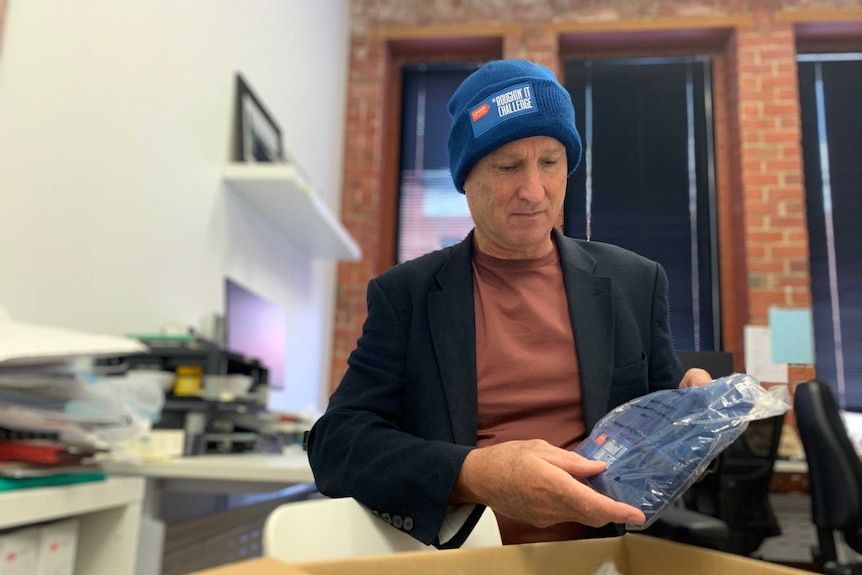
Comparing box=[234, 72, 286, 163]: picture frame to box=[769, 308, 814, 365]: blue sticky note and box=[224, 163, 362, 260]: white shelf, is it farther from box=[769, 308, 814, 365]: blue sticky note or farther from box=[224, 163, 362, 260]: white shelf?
box=[769, 308, 814, 365]: blue sticky note

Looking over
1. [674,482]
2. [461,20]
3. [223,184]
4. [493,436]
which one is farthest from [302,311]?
[674,482]

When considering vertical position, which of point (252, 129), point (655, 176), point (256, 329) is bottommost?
point (256, 329)

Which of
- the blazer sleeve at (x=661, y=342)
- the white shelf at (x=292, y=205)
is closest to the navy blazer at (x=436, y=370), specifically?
the blazer sleeve at (x=661, y=342)

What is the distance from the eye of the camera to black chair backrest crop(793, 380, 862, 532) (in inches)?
76.0

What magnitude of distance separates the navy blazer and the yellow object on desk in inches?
38.2

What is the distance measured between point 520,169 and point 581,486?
25 cm

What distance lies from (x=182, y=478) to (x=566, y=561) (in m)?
1.03

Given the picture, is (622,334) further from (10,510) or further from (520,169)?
(10,510)

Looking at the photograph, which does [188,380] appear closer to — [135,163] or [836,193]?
[135,163]

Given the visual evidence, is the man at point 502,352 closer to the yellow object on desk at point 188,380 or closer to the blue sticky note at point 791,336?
the blue sticky note at point 791,336

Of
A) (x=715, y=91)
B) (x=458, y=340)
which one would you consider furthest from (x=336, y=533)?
(x=715, y=91)

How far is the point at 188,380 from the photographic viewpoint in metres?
1.55

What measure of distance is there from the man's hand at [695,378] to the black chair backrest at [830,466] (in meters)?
1.66

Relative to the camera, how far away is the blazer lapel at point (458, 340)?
0.61 m
